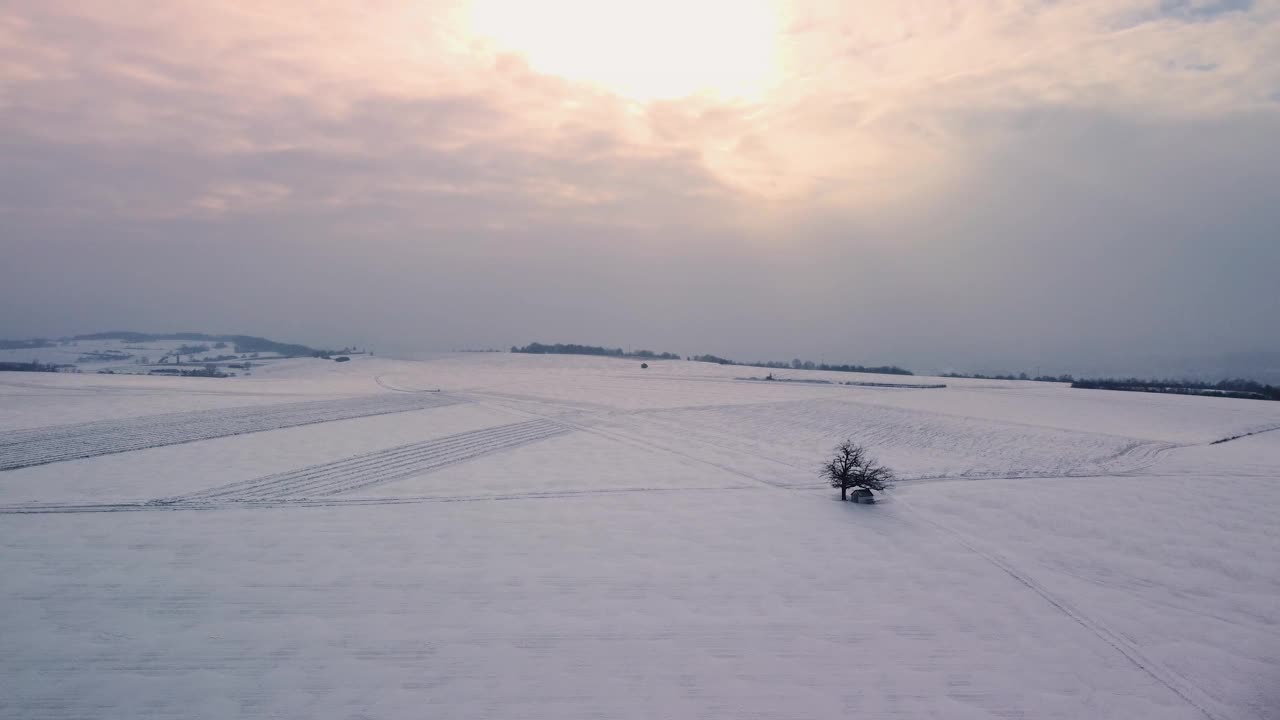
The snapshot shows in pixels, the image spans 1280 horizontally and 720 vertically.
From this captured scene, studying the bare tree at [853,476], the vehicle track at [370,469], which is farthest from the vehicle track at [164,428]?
the bare tree at [853,476]

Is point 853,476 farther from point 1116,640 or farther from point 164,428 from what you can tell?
point 164,428

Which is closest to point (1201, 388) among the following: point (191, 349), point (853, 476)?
point (853, 476)

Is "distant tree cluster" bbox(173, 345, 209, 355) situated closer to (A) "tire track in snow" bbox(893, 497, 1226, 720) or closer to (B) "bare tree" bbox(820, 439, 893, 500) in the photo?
(B) "bare tree" bbox(820, 439, 893, 500)

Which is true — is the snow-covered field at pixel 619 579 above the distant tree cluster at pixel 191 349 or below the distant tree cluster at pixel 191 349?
below

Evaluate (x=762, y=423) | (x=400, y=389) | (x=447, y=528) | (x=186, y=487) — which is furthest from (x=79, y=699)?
(x=400, y=389)

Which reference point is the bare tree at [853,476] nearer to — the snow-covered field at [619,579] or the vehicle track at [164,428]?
the snow-covered field at [619,579]

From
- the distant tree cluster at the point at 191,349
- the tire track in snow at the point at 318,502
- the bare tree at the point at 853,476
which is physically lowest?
the tire track in snow at the point at 318,502

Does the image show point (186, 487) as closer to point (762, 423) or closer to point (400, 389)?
point (762, 423)

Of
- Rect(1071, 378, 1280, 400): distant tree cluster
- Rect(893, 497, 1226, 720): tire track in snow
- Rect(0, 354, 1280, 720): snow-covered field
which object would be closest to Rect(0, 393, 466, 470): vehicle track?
Rect(0, 354, 1280, 720): snow-covered field
